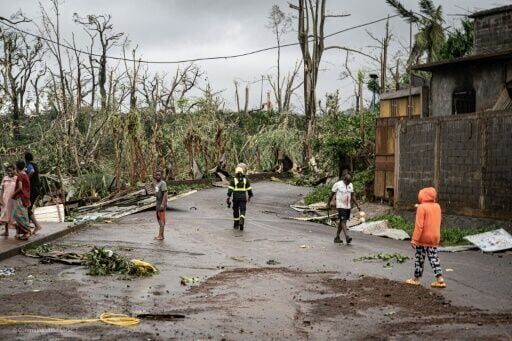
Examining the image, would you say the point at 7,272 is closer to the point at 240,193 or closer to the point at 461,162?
the point at 240,193

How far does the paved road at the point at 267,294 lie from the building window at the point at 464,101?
8799 millimetres

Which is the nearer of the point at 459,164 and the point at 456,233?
the point at 456,233

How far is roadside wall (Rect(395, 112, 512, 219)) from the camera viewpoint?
662 inches

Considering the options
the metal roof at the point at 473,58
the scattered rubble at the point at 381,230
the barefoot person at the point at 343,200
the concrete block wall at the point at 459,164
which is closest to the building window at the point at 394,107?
the metal roof at the point at 473,58

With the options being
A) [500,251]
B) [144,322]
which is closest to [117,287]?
[144,322]

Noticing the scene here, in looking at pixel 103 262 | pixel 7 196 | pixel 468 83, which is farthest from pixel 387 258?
pixel 468 83

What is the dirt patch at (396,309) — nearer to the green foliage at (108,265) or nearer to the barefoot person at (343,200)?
the green foliage at (108,265)

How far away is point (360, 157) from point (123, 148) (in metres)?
9.81

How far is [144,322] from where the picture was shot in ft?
26.0

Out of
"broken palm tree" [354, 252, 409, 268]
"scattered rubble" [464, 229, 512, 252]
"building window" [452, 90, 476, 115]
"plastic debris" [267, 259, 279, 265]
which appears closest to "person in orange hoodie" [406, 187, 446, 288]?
"broken palm tree" [354, 252, 409, 268]

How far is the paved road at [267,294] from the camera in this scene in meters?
7.70

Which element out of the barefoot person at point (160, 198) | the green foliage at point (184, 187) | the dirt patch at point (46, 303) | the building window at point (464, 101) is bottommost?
the dirt patch at point (46, 303)

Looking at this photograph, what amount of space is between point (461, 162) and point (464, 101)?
660cm

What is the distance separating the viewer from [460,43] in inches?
1249
